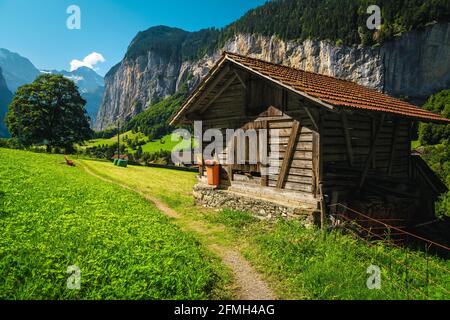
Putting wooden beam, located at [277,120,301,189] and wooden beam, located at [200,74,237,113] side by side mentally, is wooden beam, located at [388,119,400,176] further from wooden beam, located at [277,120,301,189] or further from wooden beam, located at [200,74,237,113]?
wooden beam, located at [200,74,237,113]

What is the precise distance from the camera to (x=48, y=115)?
146 ft

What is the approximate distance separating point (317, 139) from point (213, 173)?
20.1 ft

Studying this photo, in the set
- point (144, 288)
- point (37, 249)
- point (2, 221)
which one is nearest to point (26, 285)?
point (37, 249)

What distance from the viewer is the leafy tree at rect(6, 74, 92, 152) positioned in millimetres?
42812

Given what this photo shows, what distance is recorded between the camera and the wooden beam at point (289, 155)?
1144 centimetres

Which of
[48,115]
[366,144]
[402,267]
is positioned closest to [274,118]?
[366,144]

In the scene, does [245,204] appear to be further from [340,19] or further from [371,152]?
[340,19]

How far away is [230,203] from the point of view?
14172 mm

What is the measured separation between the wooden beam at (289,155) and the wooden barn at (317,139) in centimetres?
4

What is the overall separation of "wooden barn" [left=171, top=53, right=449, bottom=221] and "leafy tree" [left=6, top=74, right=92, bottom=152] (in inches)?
1520

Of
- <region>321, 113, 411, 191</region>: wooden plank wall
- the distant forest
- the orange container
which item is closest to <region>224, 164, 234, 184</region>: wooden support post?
the orange container

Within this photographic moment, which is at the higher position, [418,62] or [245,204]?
[418,62]

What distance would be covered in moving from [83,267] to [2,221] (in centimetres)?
375
